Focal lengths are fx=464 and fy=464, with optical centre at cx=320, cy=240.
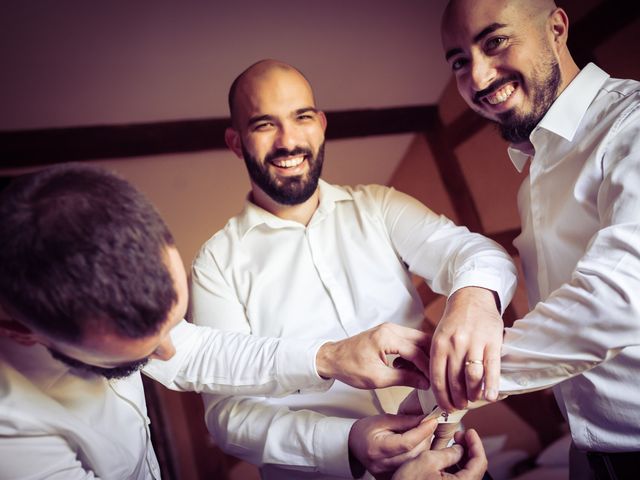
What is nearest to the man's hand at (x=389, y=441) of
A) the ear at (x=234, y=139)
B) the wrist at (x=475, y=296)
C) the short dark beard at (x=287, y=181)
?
the wrist at (x=475, y=296)

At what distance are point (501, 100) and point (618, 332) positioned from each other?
0.56m

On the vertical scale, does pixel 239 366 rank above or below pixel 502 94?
below

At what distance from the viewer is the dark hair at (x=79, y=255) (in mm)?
521

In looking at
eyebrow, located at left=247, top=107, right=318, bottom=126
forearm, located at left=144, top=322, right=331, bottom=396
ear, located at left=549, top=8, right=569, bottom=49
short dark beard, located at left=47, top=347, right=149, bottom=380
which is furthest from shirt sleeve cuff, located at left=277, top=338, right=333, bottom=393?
ear, located at left=549, top=8, right=569, bottom=49

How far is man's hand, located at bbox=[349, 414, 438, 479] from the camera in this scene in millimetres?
860

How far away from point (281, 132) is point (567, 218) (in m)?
0.71

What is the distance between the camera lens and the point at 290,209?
1334mm

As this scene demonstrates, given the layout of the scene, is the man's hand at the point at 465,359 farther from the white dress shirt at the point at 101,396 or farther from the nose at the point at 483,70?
the nose at the point at 483,70

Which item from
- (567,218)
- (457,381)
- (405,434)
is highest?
(567,218)

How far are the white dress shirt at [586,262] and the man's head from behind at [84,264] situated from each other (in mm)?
618

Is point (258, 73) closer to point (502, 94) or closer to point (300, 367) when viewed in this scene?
point (502, 94)

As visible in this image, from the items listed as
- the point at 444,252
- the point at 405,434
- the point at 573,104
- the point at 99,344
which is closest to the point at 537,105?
the point at 573,104

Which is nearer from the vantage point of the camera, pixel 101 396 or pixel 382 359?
pixel 101 396

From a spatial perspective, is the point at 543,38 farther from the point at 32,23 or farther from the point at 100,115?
the point at 100,115
